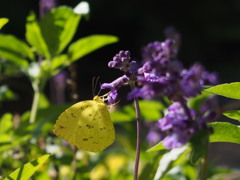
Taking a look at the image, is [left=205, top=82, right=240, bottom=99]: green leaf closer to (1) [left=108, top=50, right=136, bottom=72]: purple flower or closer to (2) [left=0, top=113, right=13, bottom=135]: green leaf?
(1) [left=108, top=50, right=136, bottom=72]: purple flower

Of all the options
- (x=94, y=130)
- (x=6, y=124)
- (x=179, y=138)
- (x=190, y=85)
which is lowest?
(x=6, y=124)

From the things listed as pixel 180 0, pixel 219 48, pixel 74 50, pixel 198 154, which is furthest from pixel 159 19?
pixel 198 154

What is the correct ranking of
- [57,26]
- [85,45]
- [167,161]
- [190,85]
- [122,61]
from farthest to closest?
[85,45]
[57,26]
[167,161]
[122,61]
[190,85]

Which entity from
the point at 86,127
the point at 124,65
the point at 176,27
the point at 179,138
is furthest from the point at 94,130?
the point at 176,27

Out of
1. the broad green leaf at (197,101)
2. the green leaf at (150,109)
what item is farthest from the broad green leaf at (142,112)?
the broad green leaf at (197,101)

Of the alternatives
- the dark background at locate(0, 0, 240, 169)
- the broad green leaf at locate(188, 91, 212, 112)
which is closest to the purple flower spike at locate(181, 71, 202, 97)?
the broad green leaf at locate(188, 91, 212, 112)

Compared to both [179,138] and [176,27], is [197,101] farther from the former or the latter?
[176,27]

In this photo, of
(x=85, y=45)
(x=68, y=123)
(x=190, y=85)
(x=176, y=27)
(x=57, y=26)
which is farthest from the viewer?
(x=176, y=27)
